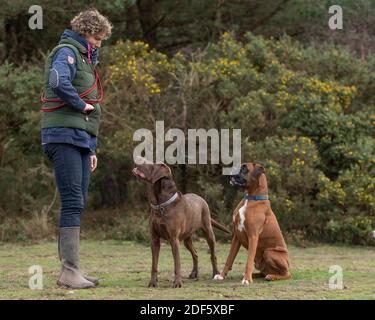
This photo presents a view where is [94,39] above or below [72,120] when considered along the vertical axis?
above

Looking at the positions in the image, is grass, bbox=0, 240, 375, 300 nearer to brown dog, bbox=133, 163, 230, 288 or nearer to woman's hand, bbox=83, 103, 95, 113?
brown dog, bbox=133, 163, 230, 288

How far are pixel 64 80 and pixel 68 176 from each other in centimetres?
92

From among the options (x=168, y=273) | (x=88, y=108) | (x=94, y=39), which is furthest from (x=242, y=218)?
(x=94, y=39)

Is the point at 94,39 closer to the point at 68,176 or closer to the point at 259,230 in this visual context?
the point at 68,176

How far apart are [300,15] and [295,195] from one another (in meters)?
5.58

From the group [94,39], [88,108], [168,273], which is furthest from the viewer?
[168,273]

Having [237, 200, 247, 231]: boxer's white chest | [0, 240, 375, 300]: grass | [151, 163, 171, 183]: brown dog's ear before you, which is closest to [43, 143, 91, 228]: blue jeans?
[0, 240, 375, 300]: grass

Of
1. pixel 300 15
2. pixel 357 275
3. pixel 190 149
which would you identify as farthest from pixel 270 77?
pixel 357 275

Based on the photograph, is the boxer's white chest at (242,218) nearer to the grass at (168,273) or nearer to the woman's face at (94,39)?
the grass at (168,273)

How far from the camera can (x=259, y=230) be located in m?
8.52

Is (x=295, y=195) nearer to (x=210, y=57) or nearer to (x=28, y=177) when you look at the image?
(x=210, y=57)

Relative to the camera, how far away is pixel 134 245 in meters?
13.5

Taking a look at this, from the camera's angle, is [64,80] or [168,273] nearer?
[64,80]

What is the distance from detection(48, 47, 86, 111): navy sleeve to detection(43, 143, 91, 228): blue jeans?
1.44 ft
